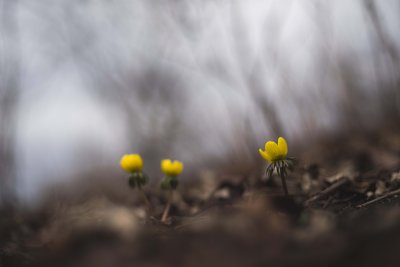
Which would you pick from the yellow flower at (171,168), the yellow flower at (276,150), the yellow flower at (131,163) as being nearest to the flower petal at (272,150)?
the yellow flower at (276,150)

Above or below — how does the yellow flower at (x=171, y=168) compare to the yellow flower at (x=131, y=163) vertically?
below

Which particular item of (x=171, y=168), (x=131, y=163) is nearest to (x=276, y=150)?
(x=171, y=168)

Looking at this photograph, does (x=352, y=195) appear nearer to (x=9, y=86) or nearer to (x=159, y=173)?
(x=9, y=86)

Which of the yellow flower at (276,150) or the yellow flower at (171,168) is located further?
the yellow flower at (171,168)

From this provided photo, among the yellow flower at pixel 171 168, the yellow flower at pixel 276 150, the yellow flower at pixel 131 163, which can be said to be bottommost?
the yellow flower at pixel 276 150

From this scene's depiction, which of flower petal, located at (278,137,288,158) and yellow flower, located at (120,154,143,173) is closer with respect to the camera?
flower petal, located at (278,137,288,158)

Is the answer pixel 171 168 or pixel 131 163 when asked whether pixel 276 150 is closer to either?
pixel 171 168

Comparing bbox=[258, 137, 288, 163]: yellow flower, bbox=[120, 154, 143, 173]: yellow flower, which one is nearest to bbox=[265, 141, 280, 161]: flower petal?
bbox=[258, 137, 288, 163]: yellow flower

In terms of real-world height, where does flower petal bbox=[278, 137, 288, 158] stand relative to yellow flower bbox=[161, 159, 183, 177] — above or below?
below

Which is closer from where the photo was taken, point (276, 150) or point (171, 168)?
point (276, 150)

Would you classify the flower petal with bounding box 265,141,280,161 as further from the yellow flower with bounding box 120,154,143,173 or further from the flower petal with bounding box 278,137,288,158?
the yellow flower with bounding box 120,154,143,173

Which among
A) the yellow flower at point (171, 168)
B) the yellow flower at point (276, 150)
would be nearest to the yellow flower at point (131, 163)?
the yellow flower at point (171, 168)

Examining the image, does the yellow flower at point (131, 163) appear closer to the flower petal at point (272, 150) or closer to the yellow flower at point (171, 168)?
the yellow flower at point (171, 168)
